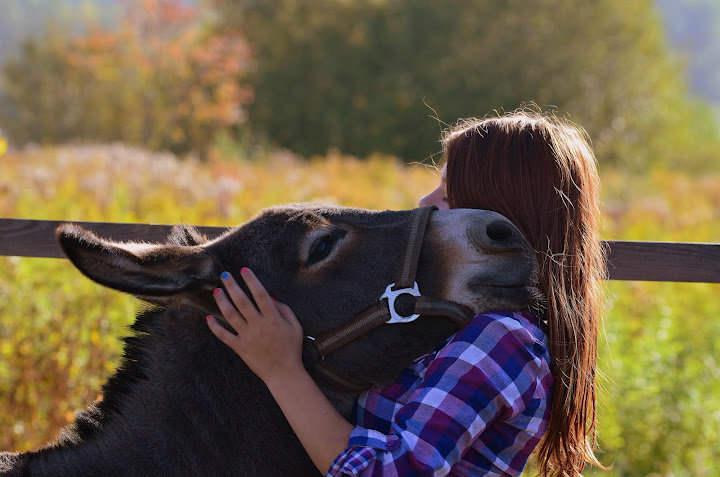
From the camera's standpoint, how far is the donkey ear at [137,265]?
6.50 feet

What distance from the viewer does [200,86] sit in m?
24.7

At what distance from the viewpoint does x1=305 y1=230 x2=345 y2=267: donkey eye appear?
2426 millimetres

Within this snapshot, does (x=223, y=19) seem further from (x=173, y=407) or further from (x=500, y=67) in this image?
(x=173, y=407)

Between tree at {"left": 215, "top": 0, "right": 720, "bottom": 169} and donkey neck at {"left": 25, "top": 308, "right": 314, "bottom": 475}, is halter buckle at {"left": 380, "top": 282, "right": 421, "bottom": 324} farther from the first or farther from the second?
tree at {"left": 215, "top": 0, "right": 720, "bottom": 169}

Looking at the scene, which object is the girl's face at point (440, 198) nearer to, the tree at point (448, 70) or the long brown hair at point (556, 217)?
the long brown hair at point (556, 217)

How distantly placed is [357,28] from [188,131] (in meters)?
6.94

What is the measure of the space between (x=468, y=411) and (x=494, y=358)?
0.61 ft

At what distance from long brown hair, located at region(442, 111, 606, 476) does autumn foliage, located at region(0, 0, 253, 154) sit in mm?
21697

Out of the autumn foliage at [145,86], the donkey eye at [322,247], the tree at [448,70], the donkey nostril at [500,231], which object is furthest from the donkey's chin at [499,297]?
the autumn foliage at [145,86]

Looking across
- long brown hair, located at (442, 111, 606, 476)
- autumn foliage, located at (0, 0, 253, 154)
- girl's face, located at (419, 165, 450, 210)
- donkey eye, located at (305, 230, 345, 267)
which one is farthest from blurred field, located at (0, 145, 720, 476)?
autumn foliage, located at (0, 0, 253, 154)

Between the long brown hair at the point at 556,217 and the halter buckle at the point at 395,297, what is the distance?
428 mm

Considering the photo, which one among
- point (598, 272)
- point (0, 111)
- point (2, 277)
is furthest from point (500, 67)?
point (0, 111)

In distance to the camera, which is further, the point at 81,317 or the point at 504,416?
the point at 81,317

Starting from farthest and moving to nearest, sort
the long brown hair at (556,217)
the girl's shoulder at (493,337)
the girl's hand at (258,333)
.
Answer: the long brown hair at (556,217)
the girl's hand at (258,333)
the girl's shoulder at (493,337)
